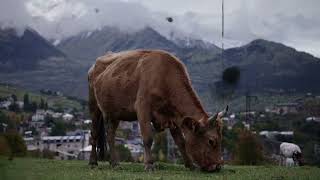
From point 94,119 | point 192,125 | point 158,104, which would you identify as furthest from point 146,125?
point 94,119

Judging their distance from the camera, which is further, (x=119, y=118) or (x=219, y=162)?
(x=119, y=118)

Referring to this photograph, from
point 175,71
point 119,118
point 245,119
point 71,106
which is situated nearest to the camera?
point 175,71

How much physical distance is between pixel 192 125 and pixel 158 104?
1448 millimetres

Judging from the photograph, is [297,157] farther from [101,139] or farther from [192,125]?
[192,125]

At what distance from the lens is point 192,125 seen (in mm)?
15266

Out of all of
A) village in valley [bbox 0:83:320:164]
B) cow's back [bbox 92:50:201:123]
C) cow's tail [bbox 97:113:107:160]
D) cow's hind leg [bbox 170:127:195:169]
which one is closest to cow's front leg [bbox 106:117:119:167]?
cow's back [bbox 92:50:201:123]

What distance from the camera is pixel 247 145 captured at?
47500 millimetres

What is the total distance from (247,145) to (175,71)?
105 feet

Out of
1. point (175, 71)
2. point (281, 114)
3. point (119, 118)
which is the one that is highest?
point (281, 114)

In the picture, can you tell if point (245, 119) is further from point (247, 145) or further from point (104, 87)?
point (104, 87)

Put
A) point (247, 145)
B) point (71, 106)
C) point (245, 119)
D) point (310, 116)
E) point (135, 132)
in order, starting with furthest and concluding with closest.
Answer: point (71, 106), point (135, 132), point (245, 119), point (310, 116), point (247, 145)

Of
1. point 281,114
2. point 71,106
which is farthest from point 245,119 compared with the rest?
point 71,106

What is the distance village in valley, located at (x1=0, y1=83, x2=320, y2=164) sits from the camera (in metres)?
49.2

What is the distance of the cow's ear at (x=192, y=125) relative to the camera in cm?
1501
